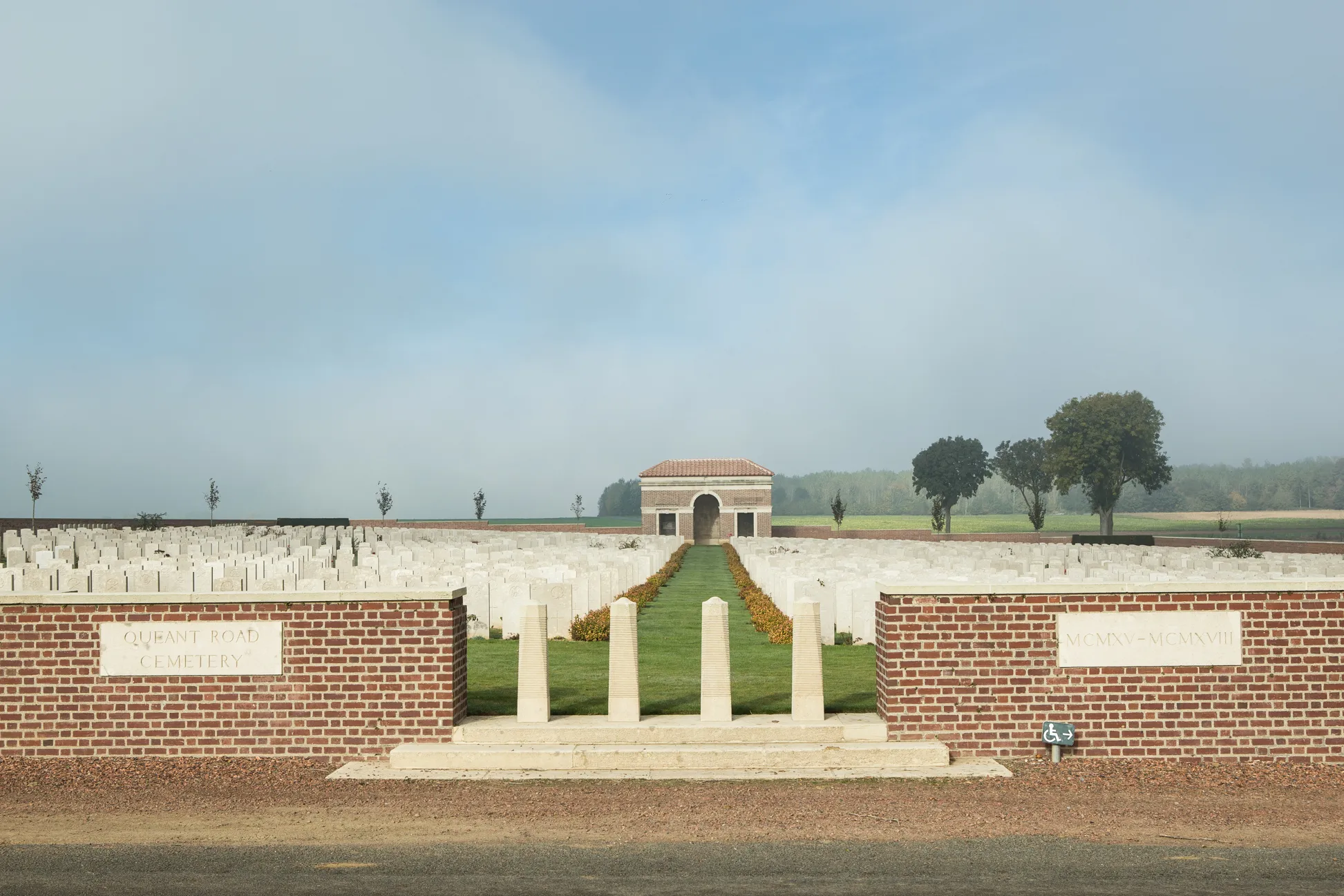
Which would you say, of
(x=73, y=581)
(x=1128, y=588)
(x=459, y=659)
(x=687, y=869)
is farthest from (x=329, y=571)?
(x=1128, y=588)

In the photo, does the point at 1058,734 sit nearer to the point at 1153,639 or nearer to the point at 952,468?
Answer: the point at 1153,639

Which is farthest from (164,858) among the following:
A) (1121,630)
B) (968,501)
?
(968,501)

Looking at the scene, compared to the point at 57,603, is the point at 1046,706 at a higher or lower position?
lower

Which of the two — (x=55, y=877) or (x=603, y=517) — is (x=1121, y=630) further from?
(x=603, y=517)

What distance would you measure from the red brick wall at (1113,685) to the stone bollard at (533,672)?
2.71 meters

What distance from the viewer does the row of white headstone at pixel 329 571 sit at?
1441cm

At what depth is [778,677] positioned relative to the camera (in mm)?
11055

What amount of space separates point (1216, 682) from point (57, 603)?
29.7 feet

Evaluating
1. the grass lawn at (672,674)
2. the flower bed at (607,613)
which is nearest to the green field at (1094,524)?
the flower bed at (607,613)

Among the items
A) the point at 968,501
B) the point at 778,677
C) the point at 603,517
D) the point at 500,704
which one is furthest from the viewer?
the point at 968,501

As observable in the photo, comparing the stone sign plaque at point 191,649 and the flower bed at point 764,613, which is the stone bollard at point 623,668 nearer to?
the stone sign plaque at point 191,649

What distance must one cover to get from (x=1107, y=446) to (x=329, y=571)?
2671 inches

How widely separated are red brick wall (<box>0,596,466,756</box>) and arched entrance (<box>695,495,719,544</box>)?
189ft

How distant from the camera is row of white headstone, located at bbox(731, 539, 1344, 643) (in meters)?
14.5
